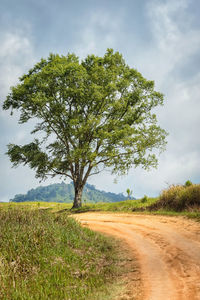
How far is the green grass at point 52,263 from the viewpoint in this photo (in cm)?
597

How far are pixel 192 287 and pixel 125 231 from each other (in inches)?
277

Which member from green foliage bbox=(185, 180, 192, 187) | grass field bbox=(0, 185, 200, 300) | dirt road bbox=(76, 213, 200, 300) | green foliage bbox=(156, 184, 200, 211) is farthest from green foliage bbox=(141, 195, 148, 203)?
grass field bbox=(0, 185, 200, 300)

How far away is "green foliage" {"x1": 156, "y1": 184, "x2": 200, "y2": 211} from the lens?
54.3 feet

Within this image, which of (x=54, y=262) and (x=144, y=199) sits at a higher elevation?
(x=144, y=199)

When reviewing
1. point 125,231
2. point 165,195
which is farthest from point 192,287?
point 165,195

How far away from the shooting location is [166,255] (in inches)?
314

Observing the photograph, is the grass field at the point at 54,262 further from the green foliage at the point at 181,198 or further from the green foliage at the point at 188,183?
the green foliage at the point at 188,183

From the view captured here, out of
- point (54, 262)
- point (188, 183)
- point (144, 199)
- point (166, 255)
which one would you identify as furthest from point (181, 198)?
point (54, 262)

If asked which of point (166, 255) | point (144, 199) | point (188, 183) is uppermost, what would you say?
point (188, 183)

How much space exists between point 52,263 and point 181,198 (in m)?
12.4

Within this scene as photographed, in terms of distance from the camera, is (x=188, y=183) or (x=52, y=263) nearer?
(x=52, y=263)

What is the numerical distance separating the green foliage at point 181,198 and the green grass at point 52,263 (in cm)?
818

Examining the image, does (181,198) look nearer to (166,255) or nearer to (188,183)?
(188,183)

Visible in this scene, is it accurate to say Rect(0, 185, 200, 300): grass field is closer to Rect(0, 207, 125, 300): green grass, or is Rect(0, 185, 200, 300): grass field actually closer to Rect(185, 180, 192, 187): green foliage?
Rect(0, 207, 125, 300): green grass
